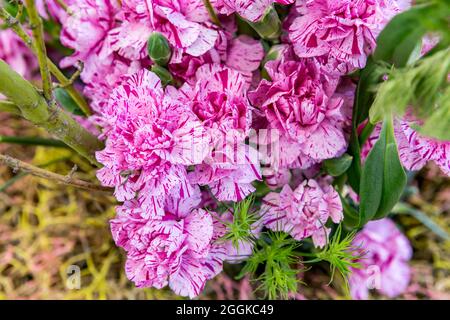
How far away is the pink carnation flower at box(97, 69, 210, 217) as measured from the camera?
540 mm

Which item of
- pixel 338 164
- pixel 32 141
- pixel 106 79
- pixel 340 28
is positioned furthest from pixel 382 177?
pixel 32 141

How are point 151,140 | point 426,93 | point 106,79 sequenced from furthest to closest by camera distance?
1. point 106,79
2. point 151,140
3. point 426,93

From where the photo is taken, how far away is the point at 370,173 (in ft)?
1.93

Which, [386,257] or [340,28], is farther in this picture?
[386,257]

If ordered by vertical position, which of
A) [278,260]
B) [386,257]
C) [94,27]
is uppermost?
[94,27]

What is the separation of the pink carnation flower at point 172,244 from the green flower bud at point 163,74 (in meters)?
0.11

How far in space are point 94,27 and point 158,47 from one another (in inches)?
4.1

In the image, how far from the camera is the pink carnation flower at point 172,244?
571 mm

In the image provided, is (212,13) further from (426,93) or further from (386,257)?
(386,257)

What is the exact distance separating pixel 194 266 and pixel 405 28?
0.29 meters

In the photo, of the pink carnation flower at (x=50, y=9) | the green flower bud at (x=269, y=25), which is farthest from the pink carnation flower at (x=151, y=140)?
the pink carnation flower at (x=50, y=9)

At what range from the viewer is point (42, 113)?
0.58 m
